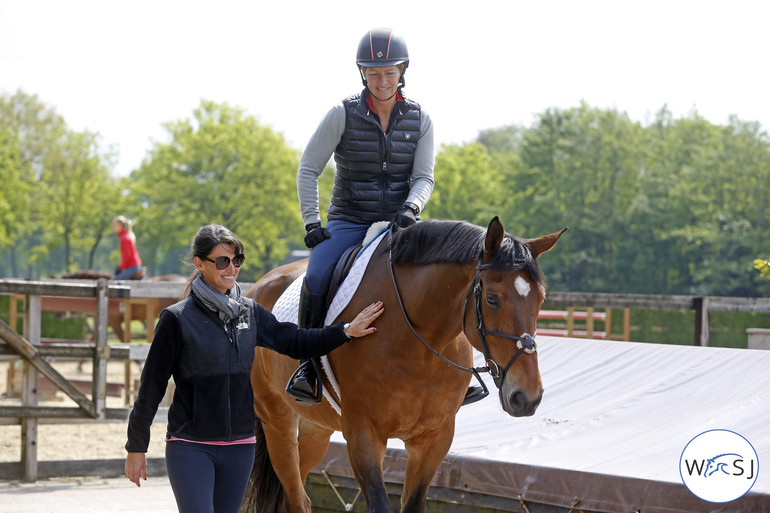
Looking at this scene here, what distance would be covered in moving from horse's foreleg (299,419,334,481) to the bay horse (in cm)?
109

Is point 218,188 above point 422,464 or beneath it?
above

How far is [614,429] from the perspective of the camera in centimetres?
586

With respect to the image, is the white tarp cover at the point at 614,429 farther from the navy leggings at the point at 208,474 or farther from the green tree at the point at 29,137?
the green tree at the point at 29,137

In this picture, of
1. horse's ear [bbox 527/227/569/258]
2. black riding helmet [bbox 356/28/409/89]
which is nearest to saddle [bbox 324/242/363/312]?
black riding helmet [bbox 356/28/409/89]

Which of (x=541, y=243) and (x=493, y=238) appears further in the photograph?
(x=541, y=243)

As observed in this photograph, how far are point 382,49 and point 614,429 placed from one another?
2941 millimetres

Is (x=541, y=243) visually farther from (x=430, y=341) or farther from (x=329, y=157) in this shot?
(x=329, y=157)

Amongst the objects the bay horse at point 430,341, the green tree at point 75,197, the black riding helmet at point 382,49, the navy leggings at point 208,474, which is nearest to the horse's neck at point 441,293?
the bay horse at point 430,341

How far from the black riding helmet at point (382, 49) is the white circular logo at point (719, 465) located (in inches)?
110

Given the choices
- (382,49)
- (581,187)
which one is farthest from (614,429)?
(581,187)

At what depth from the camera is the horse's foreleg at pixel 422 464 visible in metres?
4.57

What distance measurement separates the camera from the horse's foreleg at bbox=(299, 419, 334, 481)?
19.7 ft

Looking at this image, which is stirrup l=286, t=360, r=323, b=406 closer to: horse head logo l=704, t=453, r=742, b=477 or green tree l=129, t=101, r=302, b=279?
horse head logo l=704, t=453, r=742, b=477

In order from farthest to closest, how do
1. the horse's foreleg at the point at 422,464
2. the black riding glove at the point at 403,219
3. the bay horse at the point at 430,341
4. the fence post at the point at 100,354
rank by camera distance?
the fence post at the point at 100,354 < the black riding glove at the point at 403,219 < the horse's foreleg at the point at 422,464 < the bay horse at the point at 430,341
